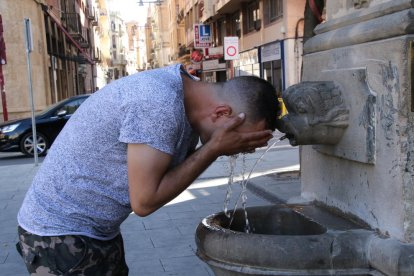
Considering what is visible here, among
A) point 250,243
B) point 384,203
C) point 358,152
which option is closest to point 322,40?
point 358,152

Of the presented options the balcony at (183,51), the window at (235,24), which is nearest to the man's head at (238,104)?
the window at (235,24)

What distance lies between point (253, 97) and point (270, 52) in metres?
19.4

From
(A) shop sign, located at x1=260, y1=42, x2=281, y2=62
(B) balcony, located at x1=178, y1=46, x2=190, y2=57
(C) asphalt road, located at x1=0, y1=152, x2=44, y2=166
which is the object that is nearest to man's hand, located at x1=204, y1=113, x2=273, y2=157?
(C) asphalt road, located at x1=0, y1=152, x2=44, y2=166

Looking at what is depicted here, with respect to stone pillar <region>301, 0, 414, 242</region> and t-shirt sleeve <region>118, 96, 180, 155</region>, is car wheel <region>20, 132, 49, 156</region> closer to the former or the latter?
stone pillar <region>301, 0, 414, 242</region>

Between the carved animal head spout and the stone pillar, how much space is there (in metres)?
0.04

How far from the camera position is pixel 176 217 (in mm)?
5461

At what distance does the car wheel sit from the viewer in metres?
12.1

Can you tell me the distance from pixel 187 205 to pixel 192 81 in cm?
433

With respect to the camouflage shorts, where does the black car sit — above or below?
below

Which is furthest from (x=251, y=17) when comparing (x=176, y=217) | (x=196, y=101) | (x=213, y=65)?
(x=196, y=101)

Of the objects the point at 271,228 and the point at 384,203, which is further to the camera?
the point at 271,228

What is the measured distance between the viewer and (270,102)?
175 centimetres

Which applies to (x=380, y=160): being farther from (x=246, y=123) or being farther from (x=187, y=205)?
(x=187, y=205)

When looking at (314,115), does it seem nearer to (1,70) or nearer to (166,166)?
(166,166)
